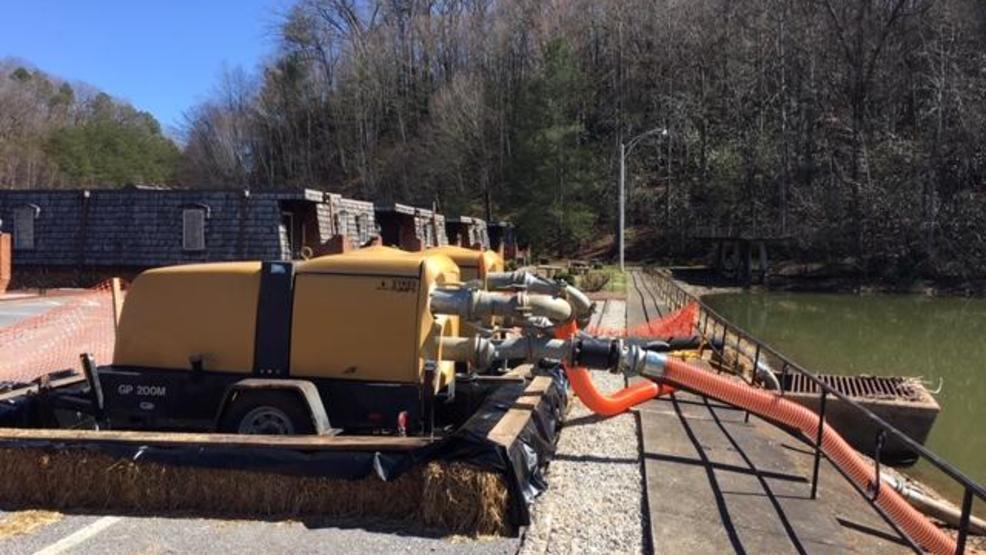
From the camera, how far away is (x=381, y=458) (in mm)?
6035

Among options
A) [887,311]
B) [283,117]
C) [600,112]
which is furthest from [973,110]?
[283,117]

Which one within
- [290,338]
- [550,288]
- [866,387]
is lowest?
[866,387]

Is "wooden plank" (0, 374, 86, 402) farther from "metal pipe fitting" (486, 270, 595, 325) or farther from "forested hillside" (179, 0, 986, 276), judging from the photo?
"forested hillside" (179, 0, 986, 276)

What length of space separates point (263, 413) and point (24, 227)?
27.1 m

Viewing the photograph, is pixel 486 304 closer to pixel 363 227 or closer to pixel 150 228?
pixel 150 228

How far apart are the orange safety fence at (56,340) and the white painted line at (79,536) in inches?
196

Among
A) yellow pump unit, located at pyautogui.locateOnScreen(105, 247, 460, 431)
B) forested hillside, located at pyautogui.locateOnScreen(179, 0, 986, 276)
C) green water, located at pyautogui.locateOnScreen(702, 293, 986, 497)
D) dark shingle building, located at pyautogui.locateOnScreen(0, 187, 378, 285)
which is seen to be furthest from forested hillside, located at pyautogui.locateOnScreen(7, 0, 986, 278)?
yellow pump unit, located at pyautogui.locateOnScreen(105, 247, 460, 431)

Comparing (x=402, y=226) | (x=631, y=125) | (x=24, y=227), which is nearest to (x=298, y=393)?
(x=24, y=227)

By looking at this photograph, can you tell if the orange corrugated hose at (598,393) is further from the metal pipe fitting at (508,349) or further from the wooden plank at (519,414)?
the metal pipe fitting at (508,349)

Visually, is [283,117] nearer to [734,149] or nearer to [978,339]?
[734,149]

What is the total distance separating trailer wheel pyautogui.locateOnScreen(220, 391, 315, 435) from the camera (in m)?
6.93

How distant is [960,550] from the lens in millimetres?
4656

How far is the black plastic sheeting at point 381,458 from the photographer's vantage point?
5789 millimetres

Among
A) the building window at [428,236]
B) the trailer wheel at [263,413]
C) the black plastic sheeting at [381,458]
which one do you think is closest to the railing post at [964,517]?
the black plastic sheeting at [381,458]
